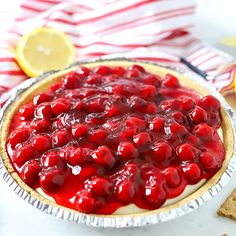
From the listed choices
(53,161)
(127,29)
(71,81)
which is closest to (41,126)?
(53,161)

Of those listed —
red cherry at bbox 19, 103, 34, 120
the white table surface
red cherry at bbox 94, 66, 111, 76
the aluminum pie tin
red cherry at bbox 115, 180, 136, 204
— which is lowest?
the white table surface

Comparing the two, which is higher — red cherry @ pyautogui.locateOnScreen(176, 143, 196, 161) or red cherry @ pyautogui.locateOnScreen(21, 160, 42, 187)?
red cherry @ pyautogui.locateOnScreen(176, 143, 196, 161)

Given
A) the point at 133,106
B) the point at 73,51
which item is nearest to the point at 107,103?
the point at 133,106

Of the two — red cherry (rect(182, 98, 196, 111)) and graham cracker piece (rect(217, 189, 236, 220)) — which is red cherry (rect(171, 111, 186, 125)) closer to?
red cherry (rect(182, 98, 196, 111))

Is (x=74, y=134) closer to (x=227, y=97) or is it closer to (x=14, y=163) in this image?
(x=14, y=163)

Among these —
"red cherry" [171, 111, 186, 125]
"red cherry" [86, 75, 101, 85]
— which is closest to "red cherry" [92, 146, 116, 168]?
"red cherry" [171, 111, 186, 125]

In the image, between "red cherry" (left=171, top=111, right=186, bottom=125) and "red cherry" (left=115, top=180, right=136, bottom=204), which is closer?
"red cherry" (left=115, top=180, right=136, bottom=204)

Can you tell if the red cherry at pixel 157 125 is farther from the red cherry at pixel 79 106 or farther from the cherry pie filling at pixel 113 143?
the red cherry at pixel 79 106
